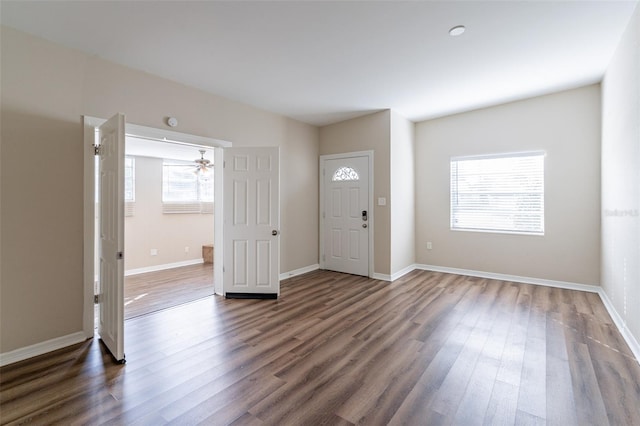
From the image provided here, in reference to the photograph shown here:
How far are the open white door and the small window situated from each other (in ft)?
11.8

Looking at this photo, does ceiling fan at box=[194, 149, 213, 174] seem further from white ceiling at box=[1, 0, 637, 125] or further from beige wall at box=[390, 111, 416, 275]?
beige wall at box=[390, 111, 416, 275]

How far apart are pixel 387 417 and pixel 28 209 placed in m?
3.32

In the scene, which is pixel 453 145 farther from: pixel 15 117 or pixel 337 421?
pixel 15 117

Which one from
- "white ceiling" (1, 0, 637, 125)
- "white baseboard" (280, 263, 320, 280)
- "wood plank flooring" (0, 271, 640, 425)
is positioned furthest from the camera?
"white baseboard" (280, 263, 320, 280)

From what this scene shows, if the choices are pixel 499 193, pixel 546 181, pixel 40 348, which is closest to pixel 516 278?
pixel 499 193

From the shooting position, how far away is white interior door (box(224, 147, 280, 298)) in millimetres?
3975

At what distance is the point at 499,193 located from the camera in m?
4.76

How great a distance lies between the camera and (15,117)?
7.85 ft

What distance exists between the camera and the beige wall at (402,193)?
479 cm

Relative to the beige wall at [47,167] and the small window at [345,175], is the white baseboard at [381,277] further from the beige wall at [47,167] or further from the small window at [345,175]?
the beige wall at [47,167]

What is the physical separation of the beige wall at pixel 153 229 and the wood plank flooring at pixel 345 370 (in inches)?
112

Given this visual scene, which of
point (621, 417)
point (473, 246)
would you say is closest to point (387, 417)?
point (621, 417)

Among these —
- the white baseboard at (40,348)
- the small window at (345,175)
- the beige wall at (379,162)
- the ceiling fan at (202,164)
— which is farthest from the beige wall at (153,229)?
the beige wall at (379,162)

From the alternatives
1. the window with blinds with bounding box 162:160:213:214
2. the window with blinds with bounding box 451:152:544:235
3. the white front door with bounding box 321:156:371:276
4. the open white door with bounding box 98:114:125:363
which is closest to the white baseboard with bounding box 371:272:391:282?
the white front door with bounding box 321:156:371:276
